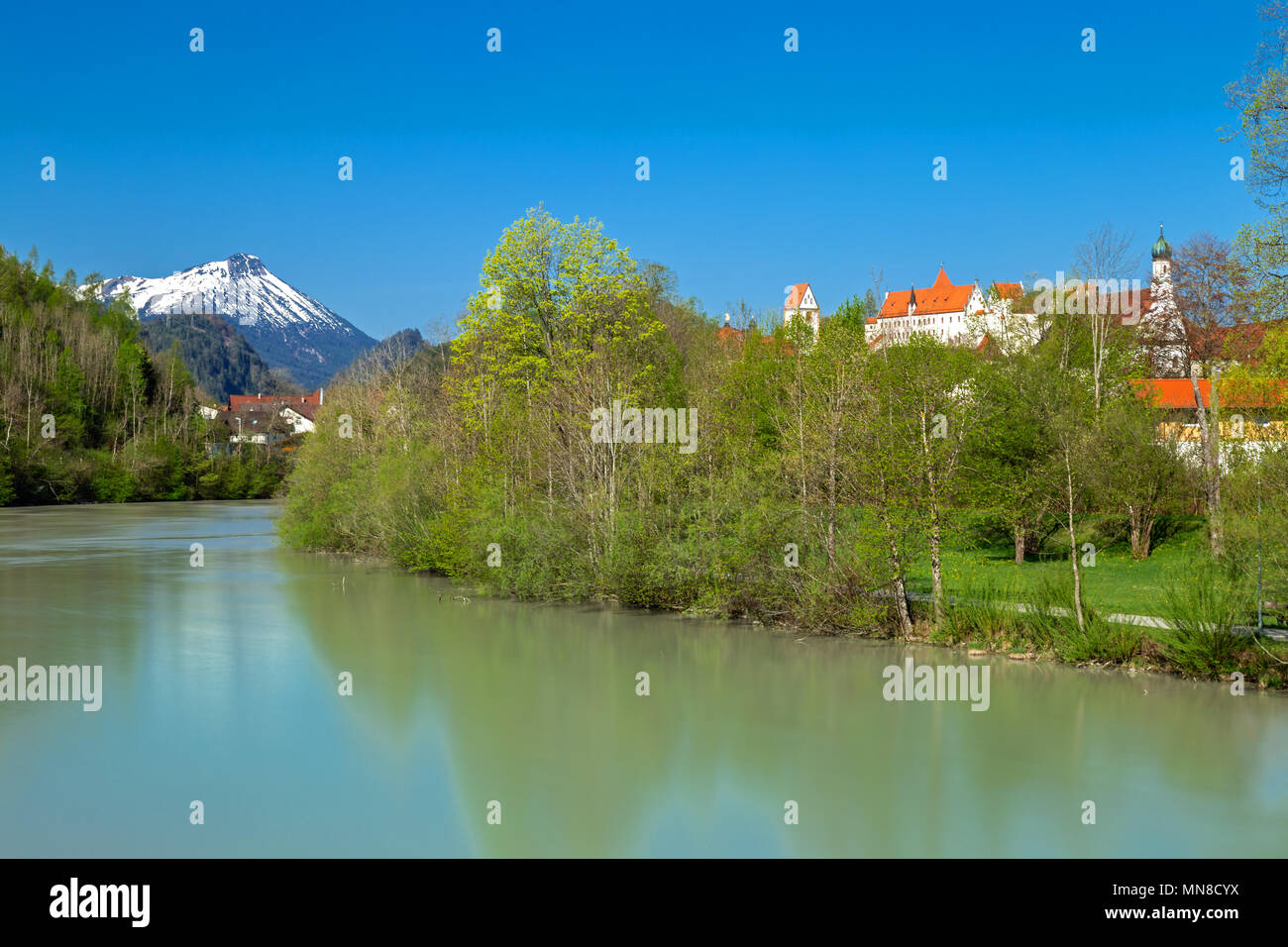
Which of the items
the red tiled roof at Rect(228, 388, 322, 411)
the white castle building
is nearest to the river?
the white castle building

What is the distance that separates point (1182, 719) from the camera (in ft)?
46.4

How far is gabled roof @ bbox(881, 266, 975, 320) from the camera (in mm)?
136875

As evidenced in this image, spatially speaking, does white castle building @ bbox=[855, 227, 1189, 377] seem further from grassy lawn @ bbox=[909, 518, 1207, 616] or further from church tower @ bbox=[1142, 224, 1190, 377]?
grassy lawn @ bbox=[909, 518, 1207, 616]

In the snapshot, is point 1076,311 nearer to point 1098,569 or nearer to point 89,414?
point 1098,569

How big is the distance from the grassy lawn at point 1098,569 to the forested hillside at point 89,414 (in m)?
66.3

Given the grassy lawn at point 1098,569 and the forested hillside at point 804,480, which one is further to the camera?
the grassy lawn at point 1098,569

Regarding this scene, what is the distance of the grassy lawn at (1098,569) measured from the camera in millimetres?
19984

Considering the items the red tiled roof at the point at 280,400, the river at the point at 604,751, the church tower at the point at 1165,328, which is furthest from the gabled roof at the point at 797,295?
the river at the point at 604,751

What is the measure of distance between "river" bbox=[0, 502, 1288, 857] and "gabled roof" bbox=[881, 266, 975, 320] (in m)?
123

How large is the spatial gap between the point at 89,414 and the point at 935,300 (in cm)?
9965

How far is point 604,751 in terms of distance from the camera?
13.4m

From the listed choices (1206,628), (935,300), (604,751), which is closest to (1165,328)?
(1206,628)

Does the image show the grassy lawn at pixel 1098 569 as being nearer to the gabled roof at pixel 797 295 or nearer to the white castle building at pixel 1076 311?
the white castle building at pixel 1076 311

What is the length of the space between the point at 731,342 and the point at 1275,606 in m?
35.8
